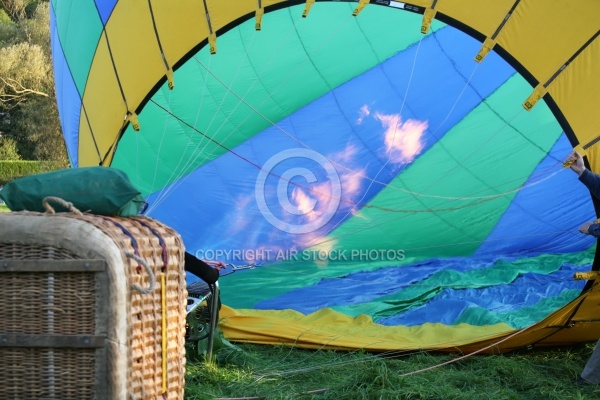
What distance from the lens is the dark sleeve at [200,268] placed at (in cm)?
315

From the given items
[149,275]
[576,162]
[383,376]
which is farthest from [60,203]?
[576,162]

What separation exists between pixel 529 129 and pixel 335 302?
1.97 m

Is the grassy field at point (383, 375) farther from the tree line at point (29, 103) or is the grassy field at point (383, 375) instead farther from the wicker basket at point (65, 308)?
the tree line at point (29, 103)

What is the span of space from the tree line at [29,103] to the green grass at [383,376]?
1718 centimetres

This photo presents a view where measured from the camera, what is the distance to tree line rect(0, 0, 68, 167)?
2019 centimetres

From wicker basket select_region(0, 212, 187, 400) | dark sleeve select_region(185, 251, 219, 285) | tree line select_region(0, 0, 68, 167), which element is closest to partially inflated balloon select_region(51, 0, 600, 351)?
dark sleeve select_region(185, 251, 219, 285)

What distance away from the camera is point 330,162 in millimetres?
5703

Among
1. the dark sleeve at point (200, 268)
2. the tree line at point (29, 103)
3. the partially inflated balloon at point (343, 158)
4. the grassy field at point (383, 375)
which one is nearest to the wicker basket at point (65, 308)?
the grassy field at point (383, 375)

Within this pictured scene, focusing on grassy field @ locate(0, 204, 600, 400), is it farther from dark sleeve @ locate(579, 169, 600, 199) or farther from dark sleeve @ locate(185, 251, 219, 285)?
dark sleeve @ locate(579, 169, 600, 199)

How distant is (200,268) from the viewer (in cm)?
318

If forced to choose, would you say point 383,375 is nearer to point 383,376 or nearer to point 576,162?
point 383,376

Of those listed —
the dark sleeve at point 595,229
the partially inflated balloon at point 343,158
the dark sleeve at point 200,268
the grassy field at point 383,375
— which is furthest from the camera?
the partially inflated balloon at point 343,158

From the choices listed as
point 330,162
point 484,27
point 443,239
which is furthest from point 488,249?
point 484,27

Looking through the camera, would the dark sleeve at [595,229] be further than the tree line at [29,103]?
No
